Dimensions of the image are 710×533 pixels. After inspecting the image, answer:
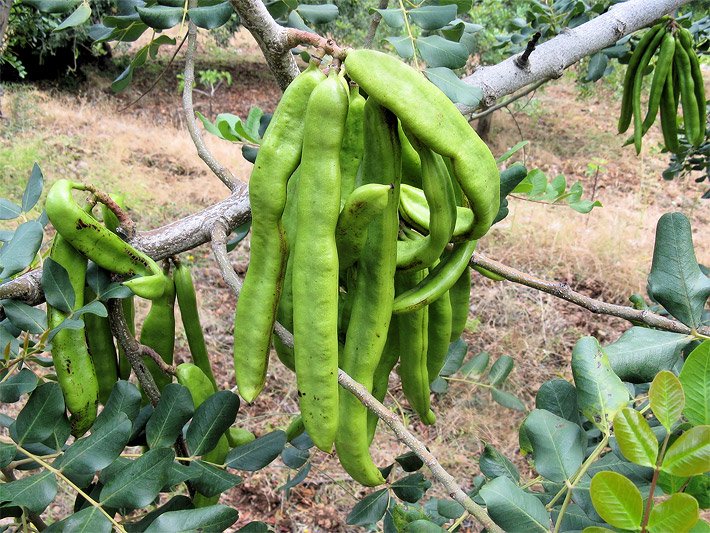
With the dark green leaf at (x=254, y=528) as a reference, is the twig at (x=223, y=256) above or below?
above

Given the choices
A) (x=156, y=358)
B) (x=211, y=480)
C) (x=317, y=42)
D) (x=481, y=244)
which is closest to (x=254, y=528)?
(x=211, y=480)

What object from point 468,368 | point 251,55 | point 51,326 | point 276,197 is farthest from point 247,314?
point 251,55

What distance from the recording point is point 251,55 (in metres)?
12.1

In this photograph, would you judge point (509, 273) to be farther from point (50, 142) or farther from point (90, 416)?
point (50, 142)

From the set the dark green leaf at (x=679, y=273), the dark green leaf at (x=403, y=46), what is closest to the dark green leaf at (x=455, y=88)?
the dark green leaf at (x=403, y=46)

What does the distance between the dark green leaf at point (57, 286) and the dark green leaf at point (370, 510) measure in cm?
64

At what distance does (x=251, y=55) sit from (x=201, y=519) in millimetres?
12370

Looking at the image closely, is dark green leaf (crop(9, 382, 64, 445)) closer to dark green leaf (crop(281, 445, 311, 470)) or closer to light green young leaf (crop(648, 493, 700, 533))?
dark green leaf (crop(281, 445, 311, 470))

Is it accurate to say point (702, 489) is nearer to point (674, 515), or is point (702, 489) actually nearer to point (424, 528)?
point (674, 515)

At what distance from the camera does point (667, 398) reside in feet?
1.79

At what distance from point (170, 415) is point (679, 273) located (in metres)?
0.73

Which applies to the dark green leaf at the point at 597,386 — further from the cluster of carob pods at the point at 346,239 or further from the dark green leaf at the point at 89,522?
the dark green leaf at the point at 89,522

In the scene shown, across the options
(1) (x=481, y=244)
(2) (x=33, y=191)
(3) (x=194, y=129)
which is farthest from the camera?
(1) (x=481, y=244)

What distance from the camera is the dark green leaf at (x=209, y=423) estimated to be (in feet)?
2.94
